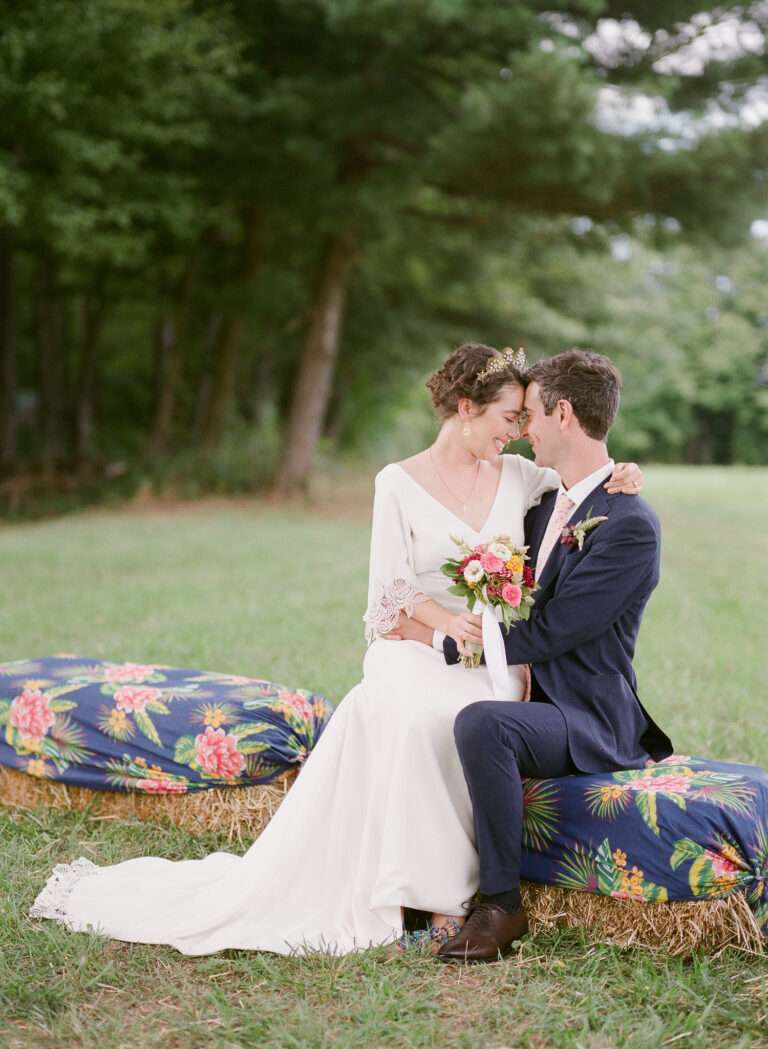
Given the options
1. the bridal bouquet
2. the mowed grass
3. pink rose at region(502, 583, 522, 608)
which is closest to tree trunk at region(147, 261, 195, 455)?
the mowed grass

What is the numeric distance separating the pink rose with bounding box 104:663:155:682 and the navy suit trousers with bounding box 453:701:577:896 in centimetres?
194

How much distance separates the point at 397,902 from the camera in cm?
354

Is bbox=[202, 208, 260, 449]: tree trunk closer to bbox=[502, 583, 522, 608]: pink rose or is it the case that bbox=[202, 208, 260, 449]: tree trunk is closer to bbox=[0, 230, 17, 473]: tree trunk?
bbox=[0, 230, 17, 473]: tree trunk

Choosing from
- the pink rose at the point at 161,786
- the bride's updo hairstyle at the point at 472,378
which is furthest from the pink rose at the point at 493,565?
the pink rose at the point at 161,786

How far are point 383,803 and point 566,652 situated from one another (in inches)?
30.9

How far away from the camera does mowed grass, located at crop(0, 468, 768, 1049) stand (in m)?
3.03

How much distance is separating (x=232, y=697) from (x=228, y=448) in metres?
15.2

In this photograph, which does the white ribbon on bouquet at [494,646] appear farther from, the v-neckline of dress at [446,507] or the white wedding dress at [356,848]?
the v-neckline of dress at [446,507]

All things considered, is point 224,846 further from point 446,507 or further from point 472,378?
point 472,378

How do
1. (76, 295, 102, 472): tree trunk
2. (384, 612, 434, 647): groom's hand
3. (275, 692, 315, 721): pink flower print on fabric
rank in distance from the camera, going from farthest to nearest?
(76, 295, 102, 472): tree trunk
(275, 692, 315, 721): pink flower print on fabric
(384, 612, 434, 647): groom's hand

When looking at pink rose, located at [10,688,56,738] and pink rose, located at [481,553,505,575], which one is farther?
pink rose, located at [10,688,56,738]

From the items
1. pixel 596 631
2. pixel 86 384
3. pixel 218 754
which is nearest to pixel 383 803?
pixel 596 631

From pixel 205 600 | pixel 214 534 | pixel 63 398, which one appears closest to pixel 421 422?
pixel 63 398

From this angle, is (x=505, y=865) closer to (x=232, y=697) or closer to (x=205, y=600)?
(x=232, y=697)
